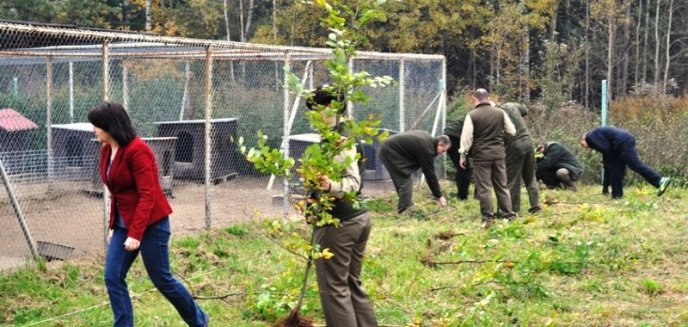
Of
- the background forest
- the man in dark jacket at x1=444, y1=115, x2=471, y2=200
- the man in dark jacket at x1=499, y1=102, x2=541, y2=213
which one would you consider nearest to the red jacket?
the man in dark jacket at x1=499, y1=102, x2=541, y2=213

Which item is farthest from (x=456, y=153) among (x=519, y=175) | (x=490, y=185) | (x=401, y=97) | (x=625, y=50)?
(x=625, y=50)

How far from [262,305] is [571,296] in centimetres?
260

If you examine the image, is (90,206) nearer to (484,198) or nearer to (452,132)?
(484,198)

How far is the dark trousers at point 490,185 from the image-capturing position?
12.2 meters

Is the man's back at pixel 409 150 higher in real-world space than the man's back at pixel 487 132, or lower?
lower

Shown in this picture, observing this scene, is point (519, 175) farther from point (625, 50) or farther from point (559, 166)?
point (625, 50)

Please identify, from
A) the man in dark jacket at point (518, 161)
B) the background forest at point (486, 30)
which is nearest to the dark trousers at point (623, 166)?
the man in dark jacket at point (518, 161)

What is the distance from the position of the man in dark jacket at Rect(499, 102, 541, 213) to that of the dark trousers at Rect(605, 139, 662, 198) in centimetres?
207

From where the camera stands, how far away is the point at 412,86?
55.4 ft

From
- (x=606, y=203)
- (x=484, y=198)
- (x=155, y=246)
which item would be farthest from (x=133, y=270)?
(x=606, y=203)

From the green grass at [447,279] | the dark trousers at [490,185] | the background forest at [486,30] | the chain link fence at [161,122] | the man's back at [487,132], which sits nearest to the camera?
the green grass at [447,279]

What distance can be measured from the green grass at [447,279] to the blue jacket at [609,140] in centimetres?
316

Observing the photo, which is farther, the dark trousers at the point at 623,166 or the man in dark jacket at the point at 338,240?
the dark trousers at the point at 623,166

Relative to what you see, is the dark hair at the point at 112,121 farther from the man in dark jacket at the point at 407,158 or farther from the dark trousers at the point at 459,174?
the dark trousers at the point at 459,174
